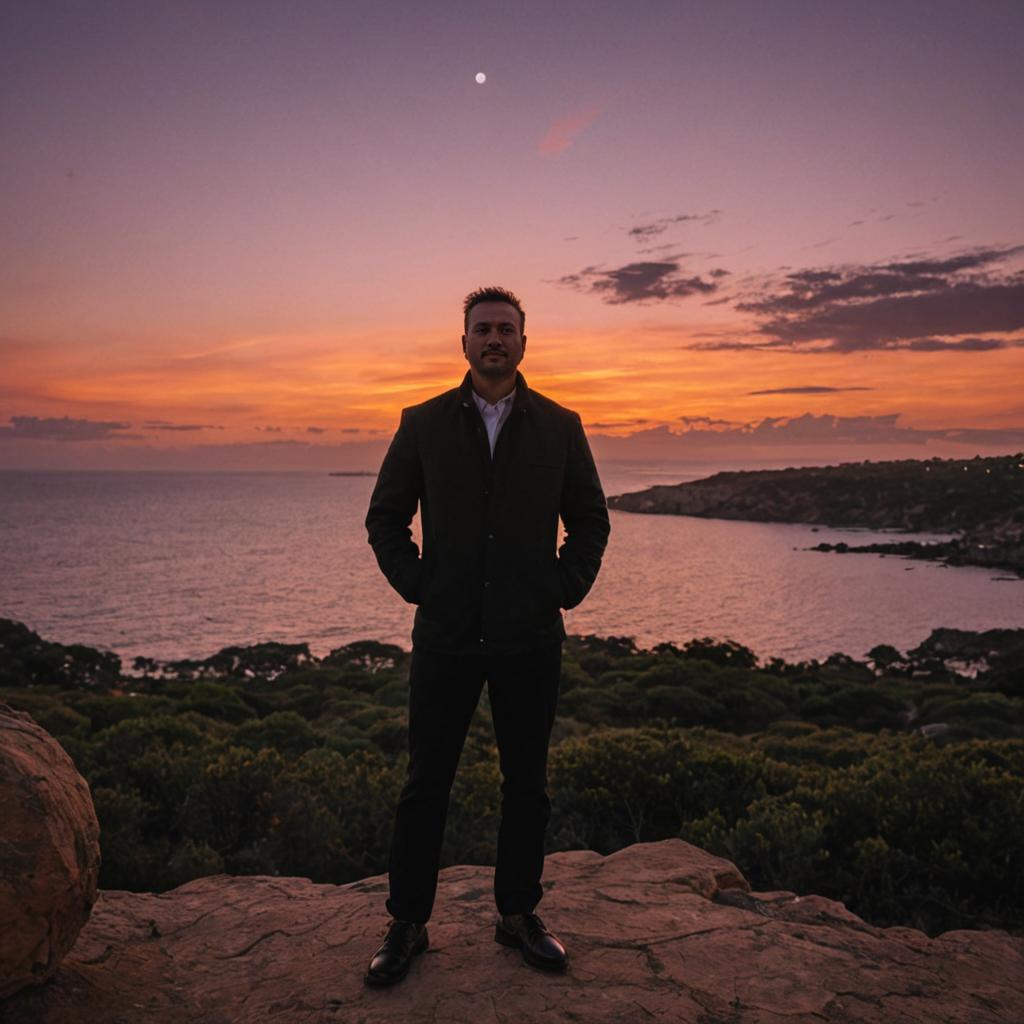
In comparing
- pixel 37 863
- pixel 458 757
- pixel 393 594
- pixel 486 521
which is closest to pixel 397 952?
pixel 458 757

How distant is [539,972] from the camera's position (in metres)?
3.34

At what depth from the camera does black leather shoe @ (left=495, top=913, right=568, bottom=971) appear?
3326mm

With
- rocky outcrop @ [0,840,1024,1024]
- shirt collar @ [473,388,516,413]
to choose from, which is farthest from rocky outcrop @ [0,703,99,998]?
shirt collar @ [473,388,516,413]

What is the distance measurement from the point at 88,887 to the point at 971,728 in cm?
2030

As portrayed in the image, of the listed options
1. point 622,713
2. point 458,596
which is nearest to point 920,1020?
point 458,596

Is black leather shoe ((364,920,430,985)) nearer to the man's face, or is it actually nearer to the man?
the man

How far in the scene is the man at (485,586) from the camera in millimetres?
3377

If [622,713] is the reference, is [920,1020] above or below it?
above

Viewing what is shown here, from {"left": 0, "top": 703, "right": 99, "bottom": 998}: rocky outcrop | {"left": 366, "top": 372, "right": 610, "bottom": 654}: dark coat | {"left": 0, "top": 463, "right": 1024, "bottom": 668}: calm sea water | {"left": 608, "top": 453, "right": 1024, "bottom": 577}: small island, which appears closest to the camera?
{"left": 0, "top": 703, "right": 99, "bottom": 998}: rocky outcrop

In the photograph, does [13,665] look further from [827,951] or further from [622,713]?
[827,951]

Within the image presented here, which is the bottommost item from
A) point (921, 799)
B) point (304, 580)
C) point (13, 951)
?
point (304, 580)

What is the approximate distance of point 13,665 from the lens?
87.8ft

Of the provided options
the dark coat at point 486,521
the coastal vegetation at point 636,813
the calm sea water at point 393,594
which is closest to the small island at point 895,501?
the calm sea water at point 393,594

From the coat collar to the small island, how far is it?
64069mm
